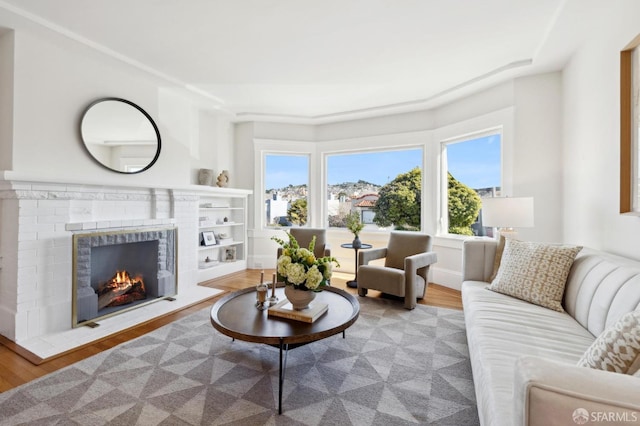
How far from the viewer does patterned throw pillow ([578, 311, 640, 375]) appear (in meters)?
0.91

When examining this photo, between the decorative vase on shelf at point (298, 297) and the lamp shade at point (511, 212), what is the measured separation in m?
1.93

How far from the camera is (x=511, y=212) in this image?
9.01ft

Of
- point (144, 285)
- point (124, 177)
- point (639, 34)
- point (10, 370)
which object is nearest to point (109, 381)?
point (10, 370)

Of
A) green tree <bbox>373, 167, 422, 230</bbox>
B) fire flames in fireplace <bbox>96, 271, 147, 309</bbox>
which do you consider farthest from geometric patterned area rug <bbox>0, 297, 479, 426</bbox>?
green tree <bbox>373, 167, 422, 230</bbox>

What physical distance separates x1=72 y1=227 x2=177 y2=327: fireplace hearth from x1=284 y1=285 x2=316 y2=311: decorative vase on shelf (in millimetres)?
2098

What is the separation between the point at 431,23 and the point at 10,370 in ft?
13.5

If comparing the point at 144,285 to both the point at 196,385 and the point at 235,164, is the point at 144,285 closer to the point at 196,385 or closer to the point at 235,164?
the point at 196,385

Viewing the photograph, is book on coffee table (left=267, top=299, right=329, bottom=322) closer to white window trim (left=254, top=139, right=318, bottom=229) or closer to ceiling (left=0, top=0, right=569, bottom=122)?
ceiling (left=0, top=0, right=569, bottom=122)

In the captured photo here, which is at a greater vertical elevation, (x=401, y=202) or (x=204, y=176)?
(x=204, y=176)

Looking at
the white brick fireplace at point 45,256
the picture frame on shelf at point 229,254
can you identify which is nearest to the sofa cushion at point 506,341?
the white brick fireplace at point 45,256

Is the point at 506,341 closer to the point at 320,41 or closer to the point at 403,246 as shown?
the point at 403,246

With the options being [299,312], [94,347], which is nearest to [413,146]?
[299,312]

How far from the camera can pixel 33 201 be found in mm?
2529

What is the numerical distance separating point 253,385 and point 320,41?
9.51 ft
